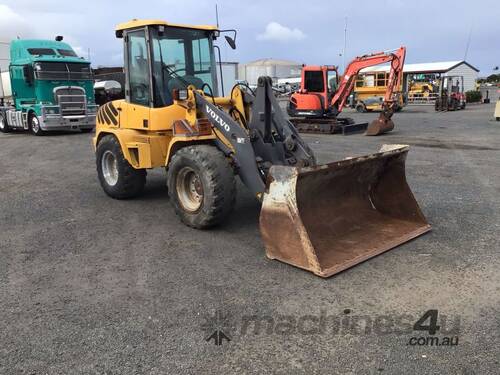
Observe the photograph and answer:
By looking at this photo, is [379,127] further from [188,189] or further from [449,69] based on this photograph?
[449,69]

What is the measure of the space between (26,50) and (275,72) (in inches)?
2678

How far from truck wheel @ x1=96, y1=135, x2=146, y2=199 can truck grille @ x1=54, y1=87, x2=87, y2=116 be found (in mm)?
10668

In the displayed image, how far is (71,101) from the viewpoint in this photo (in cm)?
1711

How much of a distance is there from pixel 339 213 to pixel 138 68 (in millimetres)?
3620

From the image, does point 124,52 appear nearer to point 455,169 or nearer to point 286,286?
point 286,286

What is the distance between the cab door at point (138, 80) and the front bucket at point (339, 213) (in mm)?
2778

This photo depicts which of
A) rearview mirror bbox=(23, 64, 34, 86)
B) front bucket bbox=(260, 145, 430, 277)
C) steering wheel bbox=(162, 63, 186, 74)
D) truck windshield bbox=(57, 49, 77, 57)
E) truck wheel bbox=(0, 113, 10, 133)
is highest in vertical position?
truck windshield bbox=(57, 49, 77, 57)

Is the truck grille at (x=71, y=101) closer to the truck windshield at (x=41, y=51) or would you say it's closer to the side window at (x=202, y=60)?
the truck windshield at (x=41, y=51)

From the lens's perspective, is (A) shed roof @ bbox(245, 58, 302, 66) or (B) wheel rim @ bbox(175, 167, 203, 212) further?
(A) shed roof @ bbox(245, 58, 302, 66)

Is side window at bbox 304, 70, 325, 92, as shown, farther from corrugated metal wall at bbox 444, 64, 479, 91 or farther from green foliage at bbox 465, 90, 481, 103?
corrugated metal wall at bbox 444, 64, 479, 91

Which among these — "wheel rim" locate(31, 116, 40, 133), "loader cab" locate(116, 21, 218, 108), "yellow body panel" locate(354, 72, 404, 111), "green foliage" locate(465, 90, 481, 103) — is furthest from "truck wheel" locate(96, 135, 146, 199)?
"green foliage" locate(465, 90, 481, 103)

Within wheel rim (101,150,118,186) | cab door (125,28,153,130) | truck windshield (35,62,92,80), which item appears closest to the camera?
cab door (125,28,153,130)

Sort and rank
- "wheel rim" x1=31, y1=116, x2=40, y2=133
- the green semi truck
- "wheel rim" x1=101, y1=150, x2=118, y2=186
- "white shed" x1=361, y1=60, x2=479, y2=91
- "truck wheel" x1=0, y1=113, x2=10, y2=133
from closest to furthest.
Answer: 1. "wheel rim" x1=101, y1=150, x2=118, y2=186
2. the green semi truck
3. "wheel rim" x1=31, y1=116, x2=40, y2=133
4. "truck wheel" x1=0, y1=113, x2=10, y2=133
5. "white shed" x1=361, y1=60, x2=479, y2=91

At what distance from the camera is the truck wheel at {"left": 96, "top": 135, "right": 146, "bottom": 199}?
23.3 feet
